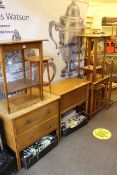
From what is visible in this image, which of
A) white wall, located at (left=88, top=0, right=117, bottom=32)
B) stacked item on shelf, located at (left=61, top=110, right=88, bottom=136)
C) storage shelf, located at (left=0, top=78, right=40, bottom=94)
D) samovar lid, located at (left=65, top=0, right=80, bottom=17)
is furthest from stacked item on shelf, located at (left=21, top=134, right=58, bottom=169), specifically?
white wall, located at (left=88, top=0, right=117, bottom=32)

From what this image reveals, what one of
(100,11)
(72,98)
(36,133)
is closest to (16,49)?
(36,133)

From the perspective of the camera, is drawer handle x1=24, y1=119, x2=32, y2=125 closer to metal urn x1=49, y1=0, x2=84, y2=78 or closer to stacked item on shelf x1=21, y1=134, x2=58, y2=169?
stacked item on shelf x1=21, y1=134, x2=58, y2=169

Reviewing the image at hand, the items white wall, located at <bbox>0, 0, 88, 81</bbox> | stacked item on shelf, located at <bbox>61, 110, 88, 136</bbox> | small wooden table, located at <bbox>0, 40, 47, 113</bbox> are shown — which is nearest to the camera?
small wooden table, located at <bbox>0, 40, 47, 113</bbox>

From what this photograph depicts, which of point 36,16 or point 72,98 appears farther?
point 72,98

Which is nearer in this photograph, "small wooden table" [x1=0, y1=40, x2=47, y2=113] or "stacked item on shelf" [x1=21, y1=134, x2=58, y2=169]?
"small wooden table" [x1=0, y1=40, x2=47, y2=113]

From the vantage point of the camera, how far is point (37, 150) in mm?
2018

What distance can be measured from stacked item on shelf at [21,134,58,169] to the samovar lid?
1.85 metres

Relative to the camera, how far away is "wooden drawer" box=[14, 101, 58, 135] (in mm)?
1796

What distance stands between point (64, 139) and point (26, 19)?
1.68m

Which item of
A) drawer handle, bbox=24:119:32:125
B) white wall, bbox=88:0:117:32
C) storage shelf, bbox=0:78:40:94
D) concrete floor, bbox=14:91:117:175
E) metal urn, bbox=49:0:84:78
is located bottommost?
concrete floor, bbox=14:91:117:175

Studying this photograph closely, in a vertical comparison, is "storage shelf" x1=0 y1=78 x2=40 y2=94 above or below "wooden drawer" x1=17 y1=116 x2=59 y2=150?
above

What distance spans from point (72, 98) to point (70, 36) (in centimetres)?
104

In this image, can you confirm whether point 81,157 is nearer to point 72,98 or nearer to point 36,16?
point 72,98

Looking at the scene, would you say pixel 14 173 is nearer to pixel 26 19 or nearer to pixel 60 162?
pixel 60 162
